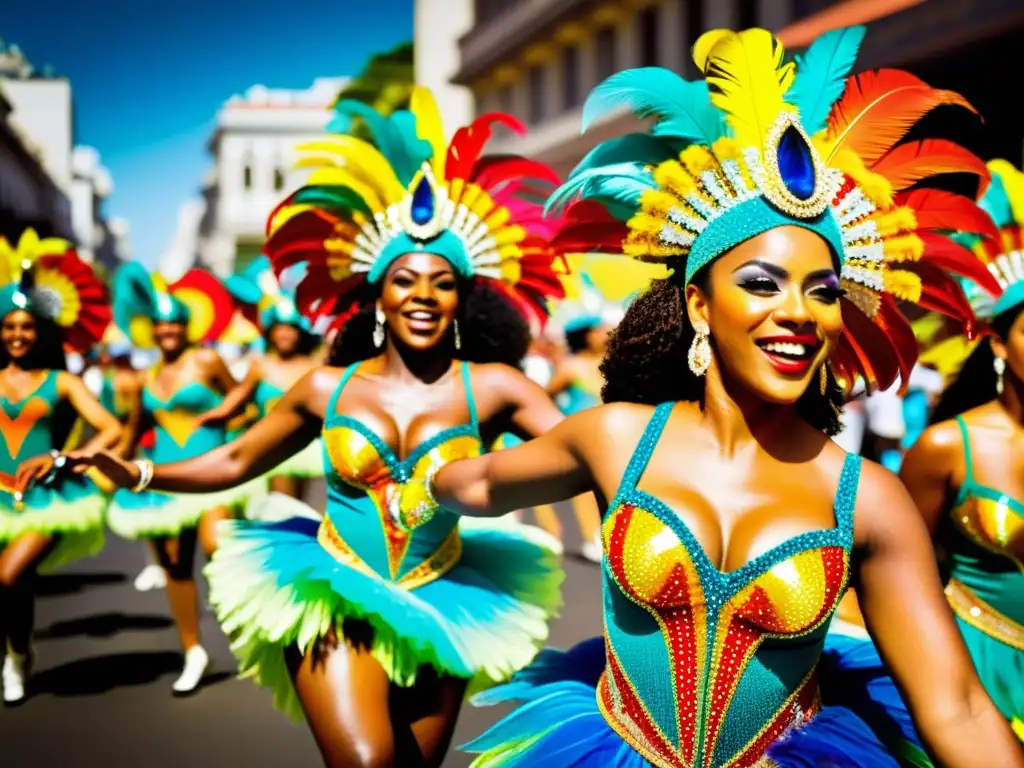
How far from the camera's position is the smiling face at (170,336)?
7773 mm

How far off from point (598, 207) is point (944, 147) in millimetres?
822

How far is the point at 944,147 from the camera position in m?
2.56

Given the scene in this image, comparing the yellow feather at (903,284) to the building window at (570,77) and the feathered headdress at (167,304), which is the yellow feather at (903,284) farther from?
the building window at (570,77)

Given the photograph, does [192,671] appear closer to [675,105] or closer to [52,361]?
[52,361]

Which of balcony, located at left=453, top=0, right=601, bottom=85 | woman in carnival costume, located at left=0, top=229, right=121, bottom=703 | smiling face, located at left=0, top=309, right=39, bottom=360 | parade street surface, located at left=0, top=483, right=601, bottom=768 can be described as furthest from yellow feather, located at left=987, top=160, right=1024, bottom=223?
balcony, located at left=453, top=0, right=601, bottom=85

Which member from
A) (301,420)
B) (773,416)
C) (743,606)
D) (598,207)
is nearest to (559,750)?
(743,606)

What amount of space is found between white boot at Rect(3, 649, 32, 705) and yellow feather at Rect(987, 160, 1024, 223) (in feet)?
17.4

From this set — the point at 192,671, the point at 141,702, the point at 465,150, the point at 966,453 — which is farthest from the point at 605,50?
the point at 966,453

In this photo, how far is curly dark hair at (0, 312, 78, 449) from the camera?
20.2 ft

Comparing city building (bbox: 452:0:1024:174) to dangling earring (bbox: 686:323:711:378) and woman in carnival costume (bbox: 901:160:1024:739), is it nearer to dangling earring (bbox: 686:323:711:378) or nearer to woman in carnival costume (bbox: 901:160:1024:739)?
woman in carnival costume (bbox: 901:160:1024:739)

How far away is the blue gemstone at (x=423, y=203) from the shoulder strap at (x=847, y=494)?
2.19m

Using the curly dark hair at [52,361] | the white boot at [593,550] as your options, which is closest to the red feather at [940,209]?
Answer: the curly dark hair at [52,361]

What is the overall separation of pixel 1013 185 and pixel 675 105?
191cm

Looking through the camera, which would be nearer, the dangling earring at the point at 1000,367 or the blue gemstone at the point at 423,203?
the dangling earring at the point at 1000,367
